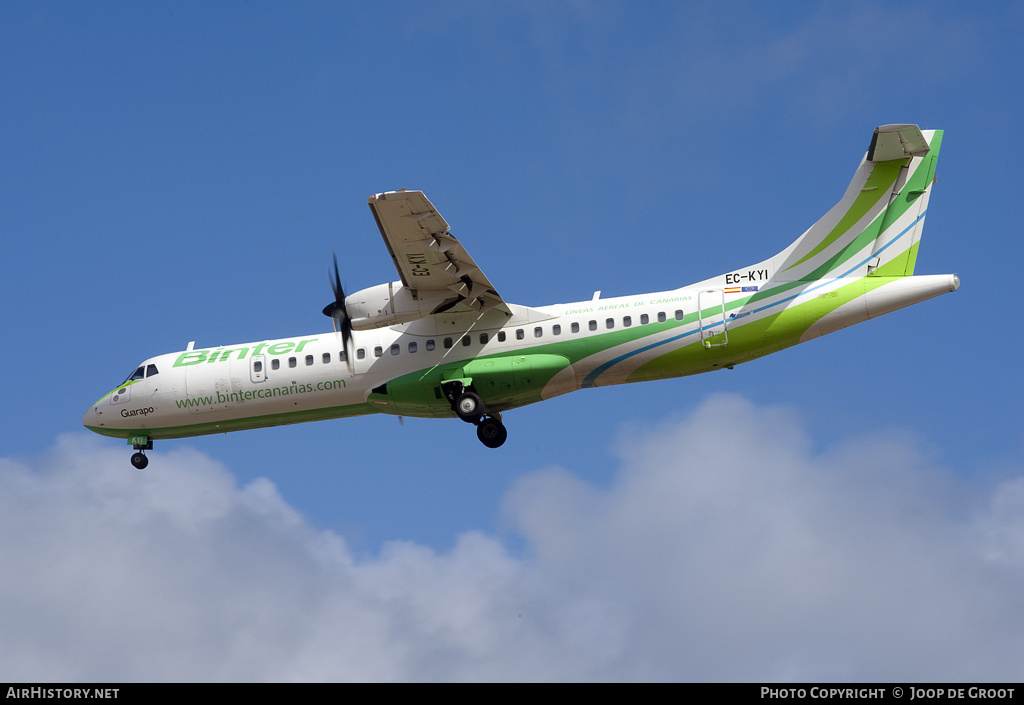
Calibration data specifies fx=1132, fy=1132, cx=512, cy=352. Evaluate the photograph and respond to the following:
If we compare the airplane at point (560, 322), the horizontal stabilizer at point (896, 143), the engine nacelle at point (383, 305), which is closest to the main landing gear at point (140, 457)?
the airplane at point (560, 322)

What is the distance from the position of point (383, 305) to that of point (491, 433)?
431 cm

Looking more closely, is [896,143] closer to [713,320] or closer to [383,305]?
[713,320]

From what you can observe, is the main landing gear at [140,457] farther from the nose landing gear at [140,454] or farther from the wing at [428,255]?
the wing at [428,255]

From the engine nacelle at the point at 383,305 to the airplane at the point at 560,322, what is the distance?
3 centimetres

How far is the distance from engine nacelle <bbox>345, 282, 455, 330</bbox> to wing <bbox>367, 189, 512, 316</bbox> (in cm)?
22

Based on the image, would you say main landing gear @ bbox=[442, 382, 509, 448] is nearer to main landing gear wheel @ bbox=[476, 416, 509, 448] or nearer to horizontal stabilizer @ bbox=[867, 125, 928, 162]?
main landing gear wheel @ bbox=[476, 416, 509, 448]

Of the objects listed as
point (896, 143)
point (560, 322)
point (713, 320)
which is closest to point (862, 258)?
point (896, 143)

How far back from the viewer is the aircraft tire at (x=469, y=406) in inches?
1050

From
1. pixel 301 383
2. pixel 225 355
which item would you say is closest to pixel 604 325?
pixel 301 383

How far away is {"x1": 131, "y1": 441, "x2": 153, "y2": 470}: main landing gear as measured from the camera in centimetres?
2983

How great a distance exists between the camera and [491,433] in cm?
2781

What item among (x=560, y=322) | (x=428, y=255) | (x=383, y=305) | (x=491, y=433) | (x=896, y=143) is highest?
(x=896, y=143)

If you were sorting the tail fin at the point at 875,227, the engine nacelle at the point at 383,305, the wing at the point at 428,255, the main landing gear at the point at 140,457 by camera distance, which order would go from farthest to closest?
the main landing gear at the point at 140,457, the engine nacelle at the point at 383,305, the tail fin at the point at 875,227, the wing at the point at 428,255
